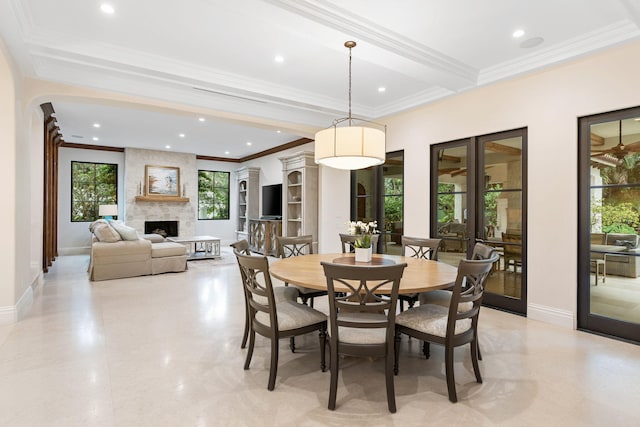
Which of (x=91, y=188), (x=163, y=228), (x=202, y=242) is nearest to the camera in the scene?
(x=202, y=242)

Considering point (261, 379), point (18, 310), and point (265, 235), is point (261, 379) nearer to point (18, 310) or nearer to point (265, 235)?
point (18, 310)

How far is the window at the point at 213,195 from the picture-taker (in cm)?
1062

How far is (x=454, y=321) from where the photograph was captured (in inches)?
86.7

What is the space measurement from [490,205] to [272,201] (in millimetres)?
5746

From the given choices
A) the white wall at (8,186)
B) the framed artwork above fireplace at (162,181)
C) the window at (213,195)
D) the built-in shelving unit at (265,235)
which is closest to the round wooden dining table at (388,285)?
Answer: the white wall at (8,186)

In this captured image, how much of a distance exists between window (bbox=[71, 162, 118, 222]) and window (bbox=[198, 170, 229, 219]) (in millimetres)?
2261

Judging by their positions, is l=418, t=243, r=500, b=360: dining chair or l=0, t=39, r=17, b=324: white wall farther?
l=0, t=39, r=17, b=324: white wall

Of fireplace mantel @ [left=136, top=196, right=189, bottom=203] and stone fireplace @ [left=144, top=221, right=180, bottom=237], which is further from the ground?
fireplace mantel @ [left=136, top=196, right=189, bottom=203]

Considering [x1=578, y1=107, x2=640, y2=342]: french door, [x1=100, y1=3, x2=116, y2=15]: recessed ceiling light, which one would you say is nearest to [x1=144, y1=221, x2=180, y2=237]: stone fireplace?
[x1=100, y1=3, x2=116, y2=15]: recessed ceiling light

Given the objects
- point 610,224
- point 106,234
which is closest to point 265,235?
point 106,234

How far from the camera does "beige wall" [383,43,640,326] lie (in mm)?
3287

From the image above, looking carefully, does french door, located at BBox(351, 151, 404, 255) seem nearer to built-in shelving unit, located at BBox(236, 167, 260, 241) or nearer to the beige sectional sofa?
the beige sectional sofa

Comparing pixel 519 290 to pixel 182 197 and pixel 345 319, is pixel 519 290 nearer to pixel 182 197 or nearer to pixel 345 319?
pixel 345 319

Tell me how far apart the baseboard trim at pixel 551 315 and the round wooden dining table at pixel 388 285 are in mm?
1564
